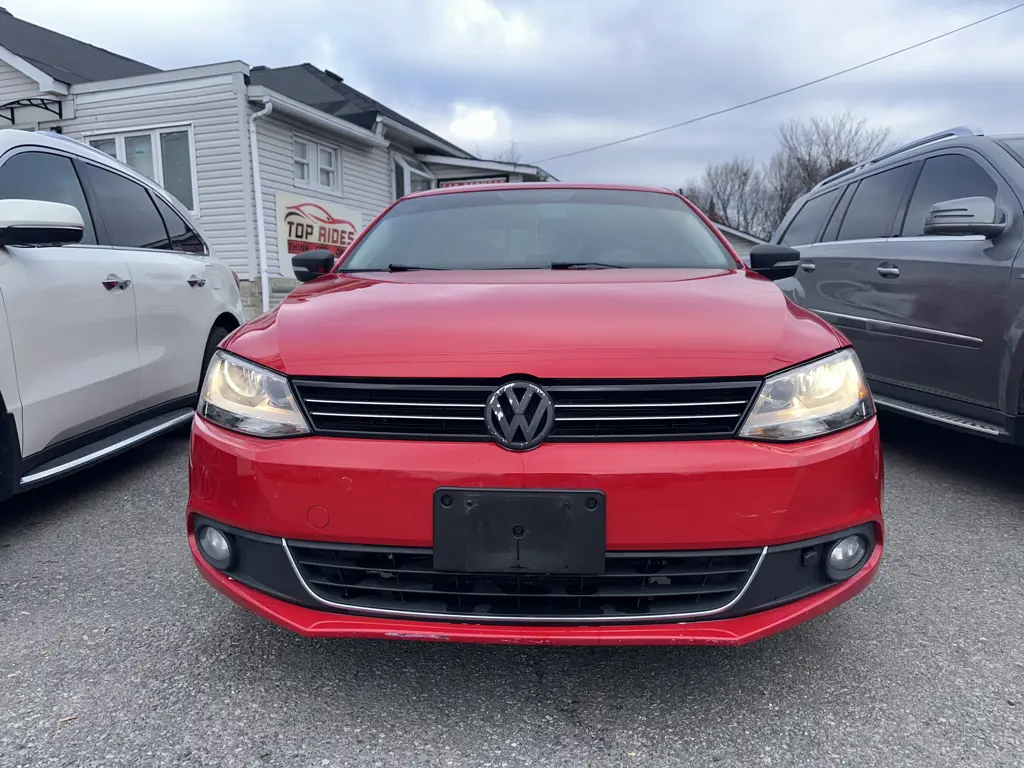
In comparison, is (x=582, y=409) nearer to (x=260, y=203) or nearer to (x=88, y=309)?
(x=88, y=309)

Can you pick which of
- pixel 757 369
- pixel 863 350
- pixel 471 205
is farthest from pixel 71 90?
pixel 757 369

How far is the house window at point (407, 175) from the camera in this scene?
17.4 m

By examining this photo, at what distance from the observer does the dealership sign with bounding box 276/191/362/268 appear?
1371 cm

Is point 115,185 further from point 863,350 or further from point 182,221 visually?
point 863,350

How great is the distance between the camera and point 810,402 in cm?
186

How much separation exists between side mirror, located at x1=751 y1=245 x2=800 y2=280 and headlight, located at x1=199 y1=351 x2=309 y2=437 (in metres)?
1.99

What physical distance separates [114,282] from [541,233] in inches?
80.5

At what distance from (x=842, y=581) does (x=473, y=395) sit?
1037 millimetres

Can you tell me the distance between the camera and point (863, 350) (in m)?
4.59

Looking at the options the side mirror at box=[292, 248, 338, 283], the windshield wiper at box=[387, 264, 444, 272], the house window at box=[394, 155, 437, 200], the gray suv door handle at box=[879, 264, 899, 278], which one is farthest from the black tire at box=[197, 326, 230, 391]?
the house window at box=[394, 155, 437, 200]

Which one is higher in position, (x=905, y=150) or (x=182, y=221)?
(x=905, y=150)

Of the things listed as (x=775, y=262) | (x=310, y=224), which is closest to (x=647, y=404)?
(x=775, y=262)

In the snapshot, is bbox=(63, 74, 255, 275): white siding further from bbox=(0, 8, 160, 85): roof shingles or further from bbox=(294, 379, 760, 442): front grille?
A: bbox=(294, 379, 760, 442): front grille

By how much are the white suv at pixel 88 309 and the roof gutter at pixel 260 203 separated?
28.7ft
